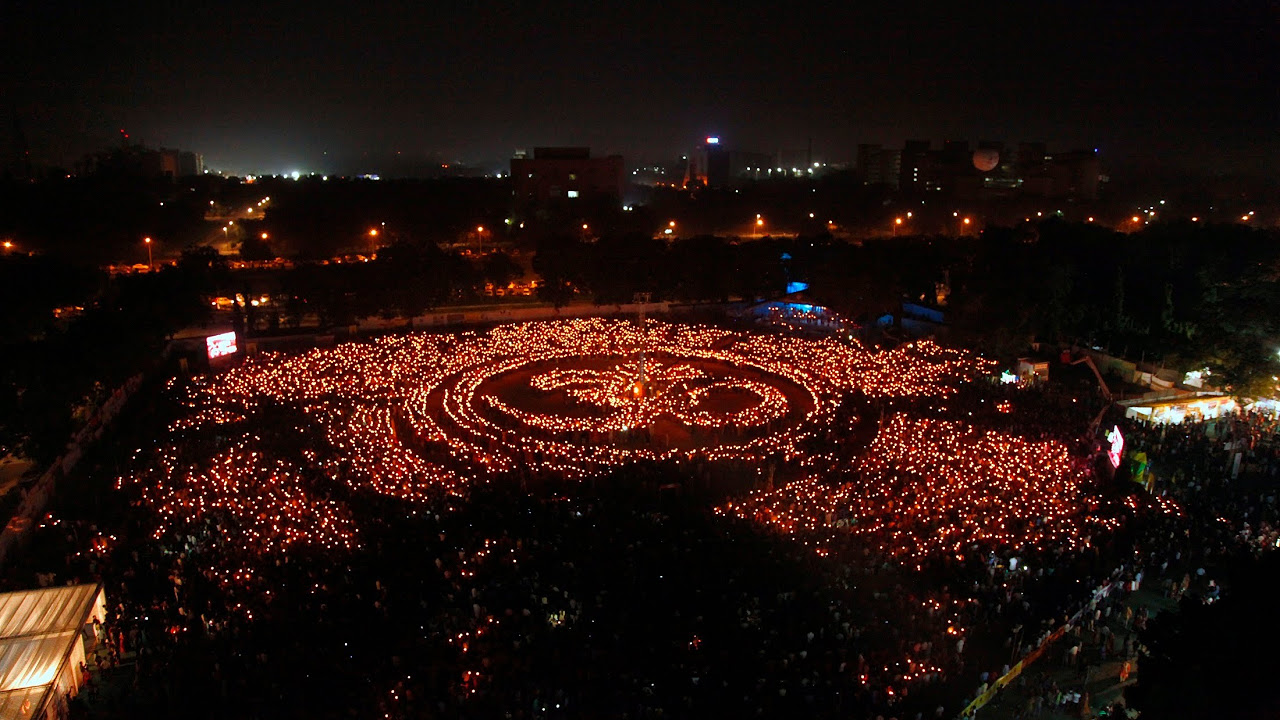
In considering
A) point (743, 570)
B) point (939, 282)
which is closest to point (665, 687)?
point (743, 570)

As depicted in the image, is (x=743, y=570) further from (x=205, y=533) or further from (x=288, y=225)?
(x=288, y=225)

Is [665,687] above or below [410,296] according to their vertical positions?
below

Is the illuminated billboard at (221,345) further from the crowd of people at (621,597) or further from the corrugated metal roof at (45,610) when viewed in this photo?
the corrugated metal roof at (45,610)

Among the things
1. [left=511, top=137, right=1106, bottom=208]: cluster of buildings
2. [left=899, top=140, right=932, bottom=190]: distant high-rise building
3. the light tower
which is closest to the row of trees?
the light tower

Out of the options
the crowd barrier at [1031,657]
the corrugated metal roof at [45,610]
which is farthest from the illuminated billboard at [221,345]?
the crowd barrier at [1031,657]

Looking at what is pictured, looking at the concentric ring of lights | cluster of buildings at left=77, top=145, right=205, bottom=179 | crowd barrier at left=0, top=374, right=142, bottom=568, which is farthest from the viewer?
cluster of buildings at left=77, top=145, right=205, bottom=179

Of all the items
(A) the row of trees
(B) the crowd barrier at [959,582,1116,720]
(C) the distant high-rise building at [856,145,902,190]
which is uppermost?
(C) the distant high-rise building at [856,145,902,190]

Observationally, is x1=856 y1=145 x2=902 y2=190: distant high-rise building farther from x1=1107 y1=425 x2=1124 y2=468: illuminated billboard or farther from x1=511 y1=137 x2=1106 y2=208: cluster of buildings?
x1=1107 y1=425 x2=1124 y2=468: illuminated billboard
